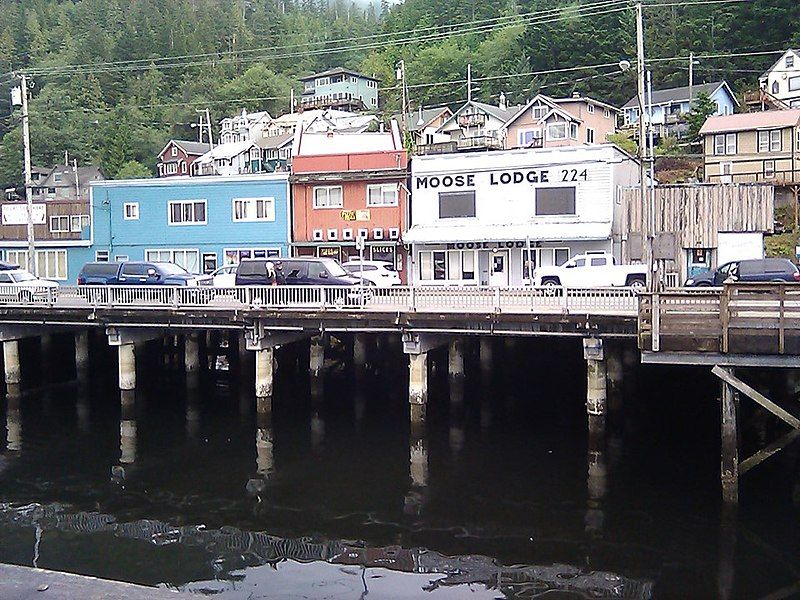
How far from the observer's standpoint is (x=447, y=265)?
130 feet

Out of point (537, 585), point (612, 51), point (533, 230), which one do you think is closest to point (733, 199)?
point (533, 230)

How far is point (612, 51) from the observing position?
79938mm

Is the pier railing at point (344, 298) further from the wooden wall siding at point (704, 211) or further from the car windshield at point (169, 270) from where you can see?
the wooden wall siding at point (704, 211)

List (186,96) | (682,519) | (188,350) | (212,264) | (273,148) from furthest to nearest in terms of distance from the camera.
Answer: (186,96) < (273,148) < (212,264) < (188,350) < (682,519)

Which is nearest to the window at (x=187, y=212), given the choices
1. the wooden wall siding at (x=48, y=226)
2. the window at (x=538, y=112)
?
the wooden wall siding at (x=48, y=226)

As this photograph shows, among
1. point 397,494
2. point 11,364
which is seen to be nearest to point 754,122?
point 397,494

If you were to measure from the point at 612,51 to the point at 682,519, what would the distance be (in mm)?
69478

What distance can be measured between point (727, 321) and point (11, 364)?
2235cm

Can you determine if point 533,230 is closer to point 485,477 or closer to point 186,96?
point 485,477

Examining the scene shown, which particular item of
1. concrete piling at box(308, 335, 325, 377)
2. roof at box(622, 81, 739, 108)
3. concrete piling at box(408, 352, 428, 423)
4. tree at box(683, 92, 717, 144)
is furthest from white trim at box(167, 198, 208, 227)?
roof at box(622, 81, 739, 108)

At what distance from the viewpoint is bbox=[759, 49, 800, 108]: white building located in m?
67.0

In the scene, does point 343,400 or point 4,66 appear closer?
point 343,400

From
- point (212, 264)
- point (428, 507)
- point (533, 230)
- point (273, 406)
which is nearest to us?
point (428, 507)

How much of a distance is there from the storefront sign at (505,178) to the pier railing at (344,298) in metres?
15.9
